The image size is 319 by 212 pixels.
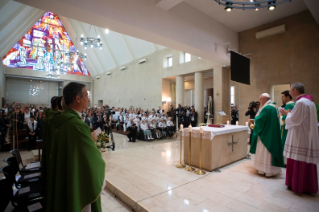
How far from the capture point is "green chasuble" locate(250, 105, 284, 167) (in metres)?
3.58

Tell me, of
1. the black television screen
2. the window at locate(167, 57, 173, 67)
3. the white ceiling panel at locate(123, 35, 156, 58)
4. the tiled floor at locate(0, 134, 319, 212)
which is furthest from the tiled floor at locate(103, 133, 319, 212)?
the white ceiling panel at locate(123, 35, 156, 58)

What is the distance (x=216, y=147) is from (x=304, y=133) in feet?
5.60

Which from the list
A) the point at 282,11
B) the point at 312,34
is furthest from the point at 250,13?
the point at 312,34

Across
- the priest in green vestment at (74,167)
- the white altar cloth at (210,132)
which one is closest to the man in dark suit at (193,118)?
the white altar cloth at (210,132)

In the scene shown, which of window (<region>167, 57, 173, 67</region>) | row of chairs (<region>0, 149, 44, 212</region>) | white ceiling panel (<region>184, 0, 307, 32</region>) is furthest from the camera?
window (<region>167, 57, 173, 67</region>)

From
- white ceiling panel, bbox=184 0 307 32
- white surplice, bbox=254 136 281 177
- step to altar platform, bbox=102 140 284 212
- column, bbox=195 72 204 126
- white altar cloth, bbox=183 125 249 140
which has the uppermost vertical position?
white ceiling panel, bbox=184 0 307 32

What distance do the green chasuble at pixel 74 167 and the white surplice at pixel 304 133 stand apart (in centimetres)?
308

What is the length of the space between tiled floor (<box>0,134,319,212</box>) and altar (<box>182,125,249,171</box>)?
24cm

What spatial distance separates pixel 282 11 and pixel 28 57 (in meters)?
22.4

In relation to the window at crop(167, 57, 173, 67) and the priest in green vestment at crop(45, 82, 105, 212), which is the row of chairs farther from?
the window at crop(167, 57, 173, 67)

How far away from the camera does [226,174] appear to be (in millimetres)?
3896

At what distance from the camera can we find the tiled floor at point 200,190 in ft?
8.65

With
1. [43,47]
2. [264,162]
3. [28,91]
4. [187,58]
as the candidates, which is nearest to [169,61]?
[187,58]

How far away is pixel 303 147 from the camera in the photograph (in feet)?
9.29
